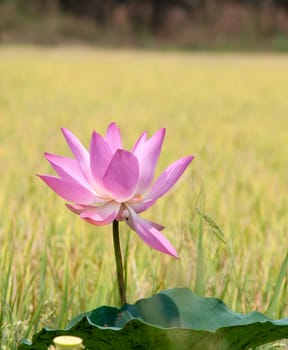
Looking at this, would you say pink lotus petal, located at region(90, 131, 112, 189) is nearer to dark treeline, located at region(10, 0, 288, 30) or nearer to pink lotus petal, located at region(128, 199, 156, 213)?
pink lotus petal, located at region(128, 199, 156, 213)

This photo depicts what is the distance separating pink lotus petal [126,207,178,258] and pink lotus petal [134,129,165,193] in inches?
1.1

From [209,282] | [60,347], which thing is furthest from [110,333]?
[209,282]

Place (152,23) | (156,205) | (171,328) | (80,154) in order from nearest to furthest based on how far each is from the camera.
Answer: (171,328), (80,154), (156,205), (152,23)

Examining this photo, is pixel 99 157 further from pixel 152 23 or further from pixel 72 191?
pixel 152 23

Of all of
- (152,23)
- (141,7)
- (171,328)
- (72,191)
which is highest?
(141,7)

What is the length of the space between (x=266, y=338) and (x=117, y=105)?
242 inches

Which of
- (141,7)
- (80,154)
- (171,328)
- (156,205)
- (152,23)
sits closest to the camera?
(171,328)

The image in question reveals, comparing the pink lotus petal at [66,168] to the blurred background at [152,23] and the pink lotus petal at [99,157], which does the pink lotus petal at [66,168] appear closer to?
the pink lotus petal at [99,157]

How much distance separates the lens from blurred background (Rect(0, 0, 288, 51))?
2400 cm

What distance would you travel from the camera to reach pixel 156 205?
8.14 feet

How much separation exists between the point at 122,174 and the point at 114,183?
0.03 feet

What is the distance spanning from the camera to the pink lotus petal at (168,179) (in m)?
0.77

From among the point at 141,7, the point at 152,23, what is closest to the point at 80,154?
the point at 152,23

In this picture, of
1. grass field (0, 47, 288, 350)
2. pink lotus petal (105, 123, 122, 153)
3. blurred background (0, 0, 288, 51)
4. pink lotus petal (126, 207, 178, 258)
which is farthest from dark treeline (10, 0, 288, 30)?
pink lotus petal (126, 207, 178, 258)
